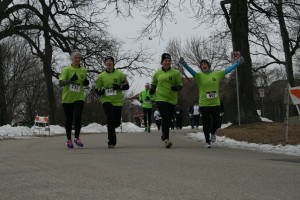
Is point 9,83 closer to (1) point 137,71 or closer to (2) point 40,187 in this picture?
(1) point 137,71

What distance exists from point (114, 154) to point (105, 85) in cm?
230

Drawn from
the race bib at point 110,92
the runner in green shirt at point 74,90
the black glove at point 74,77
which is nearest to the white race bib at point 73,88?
the runner in green shirt at point 74,90

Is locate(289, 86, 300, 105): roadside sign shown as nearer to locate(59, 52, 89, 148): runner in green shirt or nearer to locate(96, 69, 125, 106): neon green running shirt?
locate(96, 69, 125, 106): neon green running shirt

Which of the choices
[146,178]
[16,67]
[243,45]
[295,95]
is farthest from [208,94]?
[16,67]

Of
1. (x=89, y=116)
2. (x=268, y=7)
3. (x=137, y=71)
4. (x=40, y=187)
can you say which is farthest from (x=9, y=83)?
(x=40, y=187)

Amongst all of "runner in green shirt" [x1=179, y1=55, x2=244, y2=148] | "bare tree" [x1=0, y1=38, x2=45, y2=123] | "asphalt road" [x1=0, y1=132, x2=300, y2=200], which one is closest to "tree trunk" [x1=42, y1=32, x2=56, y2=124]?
"bare tree" [x1=0, y1=38, x2=45, y2=123]

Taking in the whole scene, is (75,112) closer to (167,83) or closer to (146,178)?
(167,83)

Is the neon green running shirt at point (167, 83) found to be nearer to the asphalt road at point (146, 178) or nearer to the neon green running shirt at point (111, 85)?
the neon green running shirt at point (111, 85)

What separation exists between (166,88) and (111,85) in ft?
4.07

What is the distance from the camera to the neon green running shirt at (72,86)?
1010 cm

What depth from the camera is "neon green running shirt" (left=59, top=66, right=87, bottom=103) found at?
10.1 metres

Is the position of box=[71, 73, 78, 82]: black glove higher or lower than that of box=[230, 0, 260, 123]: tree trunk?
lower

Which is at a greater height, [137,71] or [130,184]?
[137,71]

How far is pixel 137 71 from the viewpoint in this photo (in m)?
33.8
